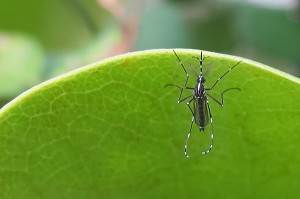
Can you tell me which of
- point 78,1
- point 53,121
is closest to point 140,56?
point 53,121

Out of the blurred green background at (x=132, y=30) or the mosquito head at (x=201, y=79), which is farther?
the blurred green background at (x=132, y=30)

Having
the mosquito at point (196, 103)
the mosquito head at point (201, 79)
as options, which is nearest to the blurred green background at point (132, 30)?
the mosquito at point (196, 103)

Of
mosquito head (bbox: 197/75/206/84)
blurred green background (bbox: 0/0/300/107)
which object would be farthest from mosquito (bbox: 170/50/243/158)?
blurred green background (bbox: 0/0/300/107)

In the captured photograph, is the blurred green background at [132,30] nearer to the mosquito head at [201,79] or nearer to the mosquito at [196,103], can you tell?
the mosquito at [196,103]

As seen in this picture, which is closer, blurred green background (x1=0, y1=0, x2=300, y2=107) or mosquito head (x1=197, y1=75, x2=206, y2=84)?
mosquito head (x1=197, y1=75, x2=206, y2=84)

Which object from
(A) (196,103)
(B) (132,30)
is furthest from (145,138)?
(B) (132,30)

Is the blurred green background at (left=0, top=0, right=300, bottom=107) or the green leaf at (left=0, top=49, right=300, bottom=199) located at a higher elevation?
the blurred green background at (left=0, top=0, right=300, bottom=107)

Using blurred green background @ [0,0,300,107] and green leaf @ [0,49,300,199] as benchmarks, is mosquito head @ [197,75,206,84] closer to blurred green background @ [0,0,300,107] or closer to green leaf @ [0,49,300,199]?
green leaf @ [0,49,300,199]

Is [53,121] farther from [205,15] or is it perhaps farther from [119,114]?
[205,15]
